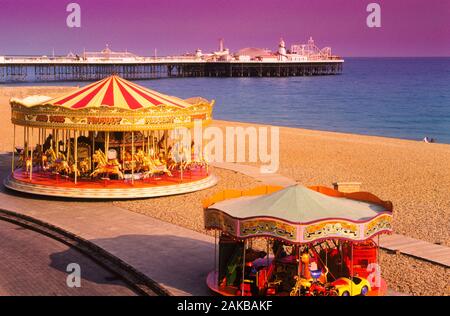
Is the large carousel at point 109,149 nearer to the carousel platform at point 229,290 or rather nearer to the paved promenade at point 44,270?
the paved promenade at point 44,270

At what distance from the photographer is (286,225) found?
11250 millimetres

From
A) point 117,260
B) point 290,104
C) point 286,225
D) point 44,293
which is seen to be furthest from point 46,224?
point 290,104

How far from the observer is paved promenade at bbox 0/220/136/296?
12.9 m

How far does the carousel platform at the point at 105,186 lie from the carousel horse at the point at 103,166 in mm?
328

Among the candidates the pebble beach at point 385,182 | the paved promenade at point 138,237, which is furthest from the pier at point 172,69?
the paved promenade at point 138,237

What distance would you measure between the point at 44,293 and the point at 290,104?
252ft

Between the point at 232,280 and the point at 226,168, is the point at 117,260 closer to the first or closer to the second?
the point at 232,280

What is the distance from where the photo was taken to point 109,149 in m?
23.4

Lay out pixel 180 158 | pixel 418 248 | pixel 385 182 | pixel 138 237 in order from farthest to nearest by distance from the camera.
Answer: pixel 385 182, pixel 180 158, pixel 138 237, pixel 418 248

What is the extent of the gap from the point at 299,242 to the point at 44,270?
592 centimetres

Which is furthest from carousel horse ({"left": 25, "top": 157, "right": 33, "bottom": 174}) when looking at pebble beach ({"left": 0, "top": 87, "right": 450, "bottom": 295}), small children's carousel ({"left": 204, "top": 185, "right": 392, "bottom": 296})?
small children's carousel ({"left": 204, "top": 185, "right": 392, "bottom": 296})

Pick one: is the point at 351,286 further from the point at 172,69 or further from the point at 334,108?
the point at 172,69

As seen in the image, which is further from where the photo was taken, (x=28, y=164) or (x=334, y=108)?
(x=334, y=108)

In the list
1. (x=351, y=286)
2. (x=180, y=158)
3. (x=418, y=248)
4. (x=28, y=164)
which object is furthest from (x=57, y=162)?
(x=351, y=286)
